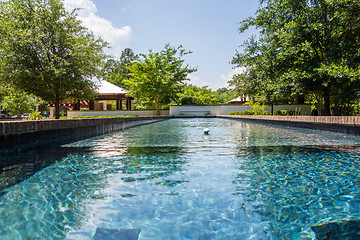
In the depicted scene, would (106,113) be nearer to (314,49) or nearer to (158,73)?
(158,73)

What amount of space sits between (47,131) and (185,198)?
→ 4.41 m

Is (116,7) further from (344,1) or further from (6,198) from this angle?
(6,198)

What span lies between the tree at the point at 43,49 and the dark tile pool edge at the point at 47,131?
6.80 metres

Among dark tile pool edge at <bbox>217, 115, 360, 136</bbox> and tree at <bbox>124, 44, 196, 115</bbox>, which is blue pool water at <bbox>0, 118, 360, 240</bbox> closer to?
dark tile pool edge at <bbox>217, 115, 360, 136</bbox>

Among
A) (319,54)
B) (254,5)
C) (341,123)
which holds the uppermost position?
(254,5)

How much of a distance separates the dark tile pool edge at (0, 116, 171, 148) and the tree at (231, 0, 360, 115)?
31.9 ft

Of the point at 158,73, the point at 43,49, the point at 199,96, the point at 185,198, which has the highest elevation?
the point at 158,73

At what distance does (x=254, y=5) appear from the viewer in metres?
17.5

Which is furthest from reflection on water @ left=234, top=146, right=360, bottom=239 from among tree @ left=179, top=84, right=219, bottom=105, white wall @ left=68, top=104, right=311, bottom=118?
tree @ left=179, top=84, right=219, bottom=105

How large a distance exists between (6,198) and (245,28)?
61.3 feet

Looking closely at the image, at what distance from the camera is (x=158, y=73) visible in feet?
87.8

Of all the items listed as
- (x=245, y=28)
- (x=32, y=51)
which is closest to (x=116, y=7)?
(x=32, y=51)

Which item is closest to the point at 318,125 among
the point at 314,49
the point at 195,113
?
the point at 314,49

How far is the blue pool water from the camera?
1.89m
